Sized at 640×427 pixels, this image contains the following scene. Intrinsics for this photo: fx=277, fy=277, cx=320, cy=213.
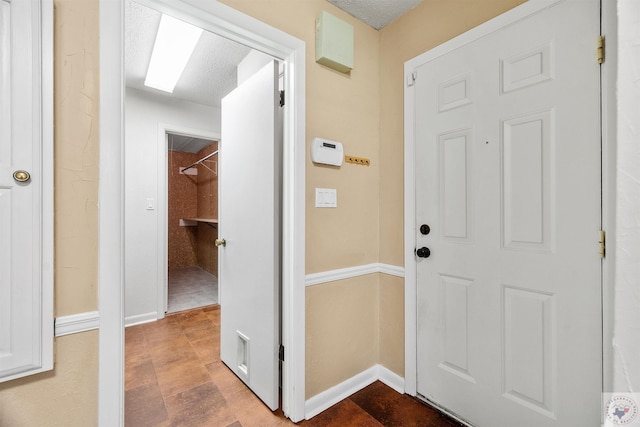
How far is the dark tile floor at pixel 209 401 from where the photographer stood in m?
1.51

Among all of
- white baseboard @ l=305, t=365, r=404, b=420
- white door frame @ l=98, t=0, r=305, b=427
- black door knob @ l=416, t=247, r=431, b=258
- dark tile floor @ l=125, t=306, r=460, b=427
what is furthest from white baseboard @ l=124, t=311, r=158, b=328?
black door knob @ l=416, t=247, r=431, b=258

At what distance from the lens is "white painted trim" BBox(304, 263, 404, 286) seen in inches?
63.3

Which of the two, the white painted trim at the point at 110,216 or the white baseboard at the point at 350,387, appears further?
the white baseboard at the point at 350,387

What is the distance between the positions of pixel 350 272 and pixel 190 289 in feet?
10.4

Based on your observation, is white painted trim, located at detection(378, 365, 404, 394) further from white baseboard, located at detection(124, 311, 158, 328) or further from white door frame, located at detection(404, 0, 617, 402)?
white baseboard, located at detection(124, 311, 158, 328)

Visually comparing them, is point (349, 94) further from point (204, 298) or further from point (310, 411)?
point (204, 298)

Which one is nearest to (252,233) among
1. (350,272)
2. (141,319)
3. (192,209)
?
(350,272)

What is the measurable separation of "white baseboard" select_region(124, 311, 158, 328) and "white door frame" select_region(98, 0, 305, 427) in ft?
6.81

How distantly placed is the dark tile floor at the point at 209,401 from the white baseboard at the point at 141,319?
565mm

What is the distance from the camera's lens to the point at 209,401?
65.6 inches

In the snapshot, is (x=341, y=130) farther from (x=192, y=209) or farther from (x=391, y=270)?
(x=192, y=209)

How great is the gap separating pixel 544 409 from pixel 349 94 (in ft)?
6.20

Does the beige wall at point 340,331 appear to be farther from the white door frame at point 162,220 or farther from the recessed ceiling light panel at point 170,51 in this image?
the white door frame at point 162,220

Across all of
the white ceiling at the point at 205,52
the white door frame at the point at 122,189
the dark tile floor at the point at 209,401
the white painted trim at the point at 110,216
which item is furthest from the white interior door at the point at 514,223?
the white painted trim at the point at 110,216
